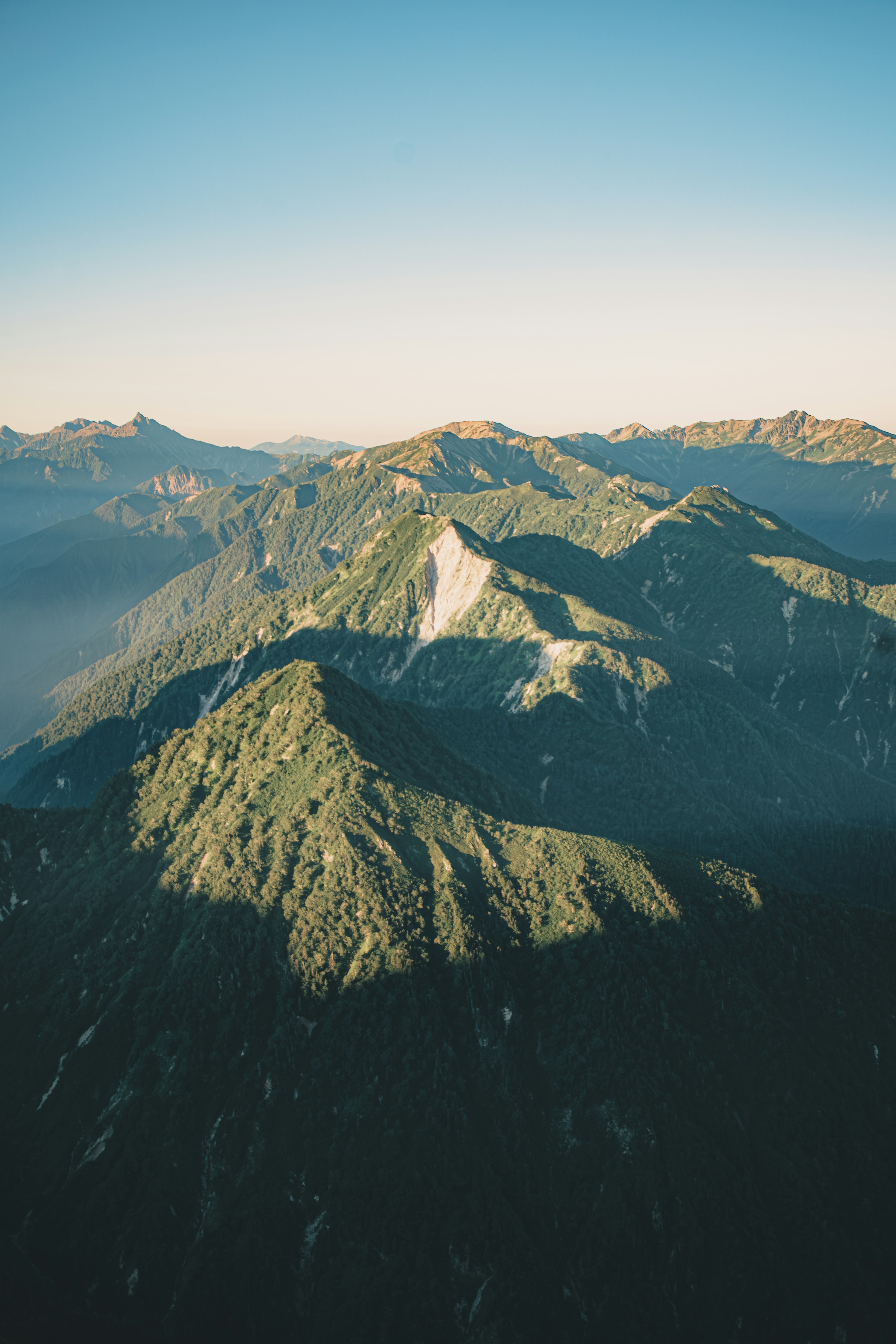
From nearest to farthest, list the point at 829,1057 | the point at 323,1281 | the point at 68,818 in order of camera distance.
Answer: the point at 323,1281
the point at 829,1057
the point at 68,818

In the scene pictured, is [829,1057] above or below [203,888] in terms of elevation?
below

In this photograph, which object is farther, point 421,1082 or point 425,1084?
point 421,1082

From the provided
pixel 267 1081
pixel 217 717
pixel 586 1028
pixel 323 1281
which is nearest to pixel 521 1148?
pixel 586 1028

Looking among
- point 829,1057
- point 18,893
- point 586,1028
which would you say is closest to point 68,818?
point 18,893

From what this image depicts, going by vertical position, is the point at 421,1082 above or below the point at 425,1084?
above

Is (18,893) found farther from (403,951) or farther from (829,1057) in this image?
(829,1057)

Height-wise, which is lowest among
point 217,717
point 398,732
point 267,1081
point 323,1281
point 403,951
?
point 323,1281

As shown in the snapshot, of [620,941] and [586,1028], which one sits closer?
[586,1028]

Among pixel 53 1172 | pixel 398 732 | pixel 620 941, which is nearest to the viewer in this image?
pixel 53 1172
